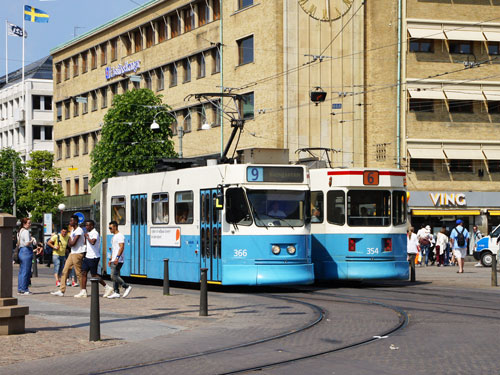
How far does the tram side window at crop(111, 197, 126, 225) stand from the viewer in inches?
1037

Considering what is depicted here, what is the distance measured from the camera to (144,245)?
24.9 m

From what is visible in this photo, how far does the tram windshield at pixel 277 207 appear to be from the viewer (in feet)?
68.6

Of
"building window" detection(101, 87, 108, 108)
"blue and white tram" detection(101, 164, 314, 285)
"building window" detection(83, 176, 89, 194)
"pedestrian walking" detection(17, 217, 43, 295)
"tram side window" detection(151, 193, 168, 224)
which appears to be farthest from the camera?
"building window" detection(83, 176, 89, 194)

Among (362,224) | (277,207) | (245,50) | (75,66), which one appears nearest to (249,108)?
(245,50)

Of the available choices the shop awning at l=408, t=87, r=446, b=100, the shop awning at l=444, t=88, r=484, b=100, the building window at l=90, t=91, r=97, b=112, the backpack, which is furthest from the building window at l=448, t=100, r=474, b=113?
the building window at l=90, t=91, r=97, b=112

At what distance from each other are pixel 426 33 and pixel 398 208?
27509 mm

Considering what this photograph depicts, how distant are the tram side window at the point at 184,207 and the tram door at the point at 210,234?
59 centimetres

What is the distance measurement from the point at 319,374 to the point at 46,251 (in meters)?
38.4

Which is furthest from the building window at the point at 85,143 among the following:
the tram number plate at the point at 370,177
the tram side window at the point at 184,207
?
the tram number plate at the point at 370,177

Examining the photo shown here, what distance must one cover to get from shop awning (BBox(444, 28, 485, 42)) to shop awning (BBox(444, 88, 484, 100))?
8.59ft

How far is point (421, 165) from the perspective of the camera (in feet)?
163

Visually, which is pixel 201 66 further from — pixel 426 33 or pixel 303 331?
pixel 303 331

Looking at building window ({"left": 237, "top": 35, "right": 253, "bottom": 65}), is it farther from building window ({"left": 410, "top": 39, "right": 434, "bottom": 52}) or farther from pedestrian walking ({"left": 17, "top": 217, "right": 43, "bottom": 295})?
pedestrian walking ({"left": 17, "top": 217, "right": 43, "bottom": 295})

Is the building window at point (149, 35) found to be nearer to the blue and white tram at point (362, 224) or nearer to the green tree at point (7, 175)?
the green tree at point (7, 175)
